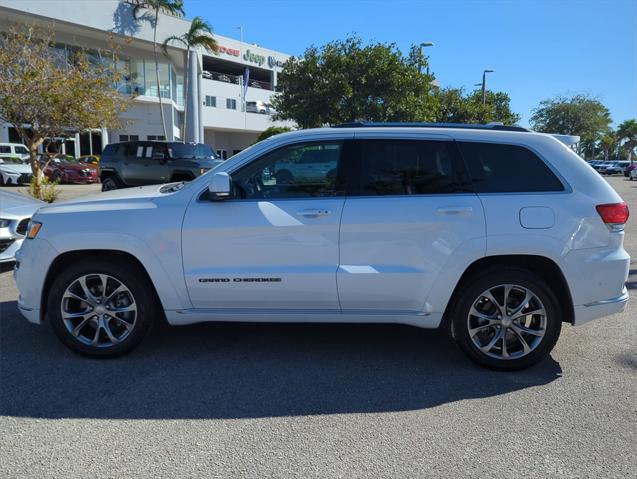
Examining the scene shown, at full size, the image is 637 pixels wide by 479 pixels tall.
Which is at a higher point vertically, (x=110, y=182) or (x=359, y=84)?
(x=359, y=84)

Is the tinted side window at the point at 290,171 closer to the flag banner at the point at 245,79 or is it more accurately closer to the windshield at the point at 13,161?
the windshield at the point at 13,161

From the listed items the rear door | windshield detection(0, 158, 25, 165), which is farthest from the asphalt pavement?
windshield detection(0, 158, 25, 165)

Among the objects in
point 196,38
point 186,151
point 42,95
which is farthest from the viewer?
point 196,38

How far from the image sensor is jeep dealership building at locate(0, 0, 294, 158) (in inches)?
1203

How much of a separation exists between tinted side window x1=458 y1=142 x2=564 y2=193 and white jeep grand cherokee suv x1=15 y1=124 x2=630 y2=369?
1 cm

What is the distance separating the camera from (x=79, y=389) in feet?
12.2

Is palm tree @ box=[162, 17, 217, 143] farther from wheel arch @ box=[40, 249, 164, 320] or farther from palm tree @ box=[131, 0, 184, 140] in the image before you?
wheel arch @ box=[40, 249, 164, 320]

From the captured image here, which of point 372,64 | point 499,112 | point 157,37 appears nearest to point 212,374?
point 372,64

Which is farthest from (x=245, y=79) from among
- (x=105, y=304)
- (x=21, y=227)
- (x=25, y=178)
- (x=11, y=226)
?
(x=105, y=304)

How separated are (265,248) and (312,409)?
1241mm

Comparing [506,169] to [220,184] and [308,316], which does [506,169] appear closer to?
[308,316]

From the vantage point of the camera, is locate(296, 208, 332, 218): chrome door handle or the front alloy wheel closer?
locate(296, 208, 332, 218): chrome door handle

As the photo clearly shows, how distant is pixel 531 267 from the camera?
163 inches

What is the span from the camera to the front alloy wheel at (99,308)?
4152 millimetres
